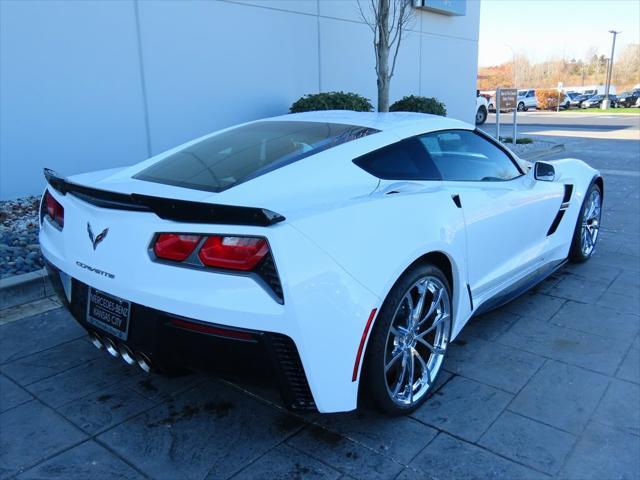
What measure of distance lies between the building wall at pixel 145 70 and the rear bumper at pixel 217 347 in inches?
207

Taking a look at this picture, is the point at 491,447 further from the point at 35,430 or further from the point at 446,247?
the point at 35,430

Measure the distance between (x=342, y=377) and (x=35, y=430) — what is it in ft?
5.07

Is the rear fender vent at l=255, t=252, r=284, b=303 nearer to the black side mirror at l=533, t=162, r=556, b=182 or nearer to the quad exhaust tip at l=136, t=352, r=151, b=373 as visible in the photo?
the quad exhaust tip at l=136, t=352, r=151, b=373

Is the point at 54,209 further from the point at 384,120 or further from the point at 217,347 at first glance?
the point at 384,120

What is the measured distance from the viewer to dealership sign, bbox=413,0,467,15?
40.0 feet

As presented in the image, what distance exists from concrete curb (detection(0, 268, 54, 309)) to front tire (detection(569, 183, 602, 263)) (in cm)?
435

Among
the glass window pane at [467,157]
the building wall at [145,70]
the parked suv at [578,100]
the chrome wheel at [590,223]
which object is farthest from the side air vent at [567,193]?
the parked suv at [578,100]

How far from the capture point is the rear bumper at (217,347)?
7.10ft

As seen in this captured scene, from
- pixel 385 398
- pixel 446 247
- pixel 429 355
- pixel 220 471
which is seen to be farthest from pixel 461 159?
pixel 220 471

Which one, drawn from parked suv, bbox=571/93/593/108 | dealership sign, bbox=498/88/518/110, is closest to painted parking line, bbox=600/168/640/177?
dealership sign, bbox=498/88/518/110

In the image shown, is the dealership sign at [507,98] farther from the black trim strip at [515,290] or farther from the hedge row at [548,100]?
the hedge row at [548,100]

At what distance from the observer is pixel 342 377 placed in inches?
91.0

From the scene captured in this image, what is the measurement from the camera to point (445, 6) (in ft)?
42.3

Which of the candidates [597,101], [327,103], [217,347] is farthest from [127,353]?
[597,101]
